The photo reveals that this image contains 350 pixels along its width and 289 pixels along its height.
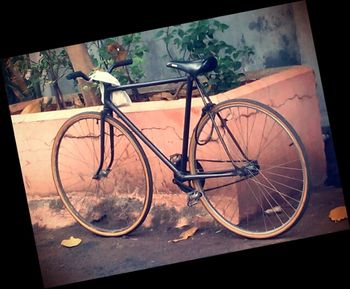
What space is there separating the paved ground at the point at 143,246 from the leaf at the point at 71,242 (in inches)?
0.8

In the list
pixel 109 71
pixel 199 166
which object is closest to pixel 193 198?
pixel 199 166

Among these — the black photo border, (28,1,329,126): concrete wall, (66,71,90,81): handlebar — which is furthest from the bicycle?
the black photo border

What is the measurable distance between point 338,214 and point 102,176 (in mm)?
1301

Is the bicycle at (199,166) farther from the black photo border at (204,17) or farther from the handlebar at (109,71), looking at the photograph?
the black photo border at (204,17)

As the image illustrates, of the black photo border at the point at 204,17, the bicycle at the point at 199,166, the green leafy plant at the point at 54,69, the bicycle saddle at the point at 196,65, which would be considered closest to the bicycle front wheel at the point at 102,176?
the bicycle at the point at 199,166

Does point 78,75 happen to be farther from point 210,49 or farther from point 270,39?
point 270,39

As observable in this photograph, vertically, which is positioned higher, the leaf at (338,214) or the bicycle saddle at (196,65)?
the bicycle saddle at (196,65)

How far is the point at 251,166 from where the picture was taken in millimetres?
2928

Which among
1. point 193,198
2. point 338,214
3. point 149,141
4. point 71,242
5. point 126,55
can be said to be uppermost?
point 126,55

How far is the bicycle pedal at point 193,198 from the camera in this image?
3033 millimetres

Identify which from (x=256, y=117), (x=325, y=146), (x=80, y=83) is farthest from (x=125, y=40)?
(x=325, y=146)

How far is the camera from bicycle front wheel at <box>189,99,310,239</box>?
9.50ft

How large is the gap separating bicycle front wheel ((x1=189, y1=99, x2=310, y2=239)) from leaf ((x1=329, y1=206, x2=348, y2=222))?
0.66 ft

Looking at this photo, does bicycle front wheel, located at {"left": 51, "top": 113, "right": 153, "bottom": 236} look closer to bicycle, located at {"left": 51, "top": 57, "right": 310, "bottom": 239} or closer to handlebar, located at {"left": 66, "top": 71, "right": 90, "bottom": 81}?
bicycle, located at {"left": 51, "top": 57, "right": 310, "bottom": 239}
